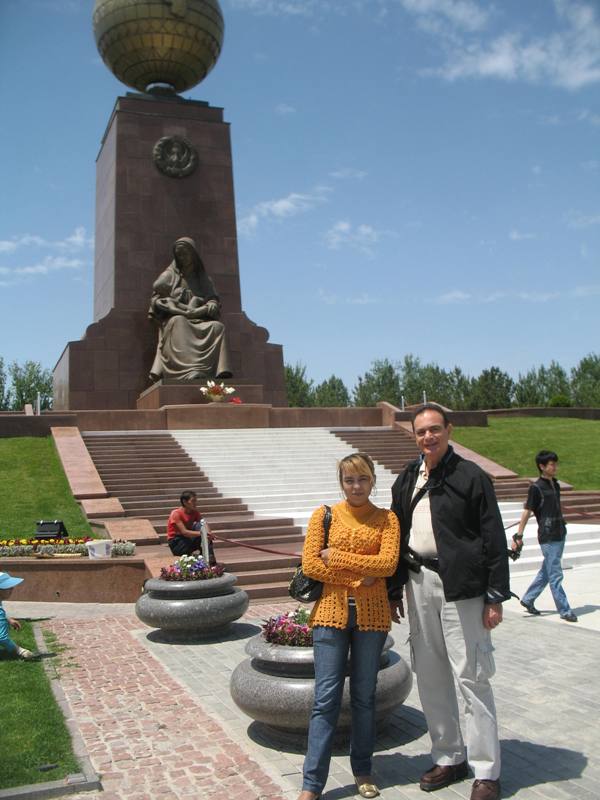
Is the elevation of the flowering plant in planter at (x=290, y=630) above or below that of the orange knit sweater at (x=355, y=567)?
below

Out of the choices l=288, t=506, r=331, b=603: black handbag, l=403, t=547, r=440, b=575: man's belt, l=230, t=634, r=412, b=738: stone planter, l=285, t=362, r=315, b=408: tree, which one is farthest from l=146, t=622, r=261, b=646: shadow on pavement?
l=285, t=362, r=315, b=408: tree

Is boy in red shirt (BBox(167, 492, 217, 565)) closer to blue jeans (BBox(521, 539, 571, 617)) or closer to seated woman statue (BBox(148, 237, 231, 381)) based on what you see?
blue jeans (BBox(521, 539, 571, 617))

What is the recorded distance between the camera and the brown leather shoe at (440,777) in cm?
384

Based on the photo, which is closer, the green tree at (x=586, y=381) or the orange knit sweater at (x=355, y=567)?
the orange knit sweater at (x=355, y=567)

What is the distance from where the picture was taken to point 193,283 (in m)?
23.4

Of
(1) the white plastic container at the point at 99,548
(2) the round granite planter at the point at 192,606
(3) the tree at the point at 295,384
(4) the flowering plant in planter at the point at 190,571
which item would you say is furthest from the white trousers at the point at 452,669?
(3) the tree at the point at 295,384

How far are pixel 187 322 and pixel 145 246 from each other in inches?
140

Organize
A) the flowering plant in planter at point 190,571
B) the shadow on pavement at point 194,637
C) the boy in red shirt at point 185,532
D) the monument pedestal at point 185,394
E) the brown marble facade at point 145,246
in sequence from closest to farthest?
1. the shadow on pavement at point 194,637
2. the flowering plant in planter at point 190,571
3. the boy in red shirt at point 185,532
4. the monument pedestal at point 185,394
5. the brown marble facade at point 145,246

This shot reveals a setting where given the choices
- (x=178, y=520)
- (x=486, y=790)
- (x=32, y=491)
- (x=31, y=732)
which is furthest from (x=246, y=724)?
(x=32, y=491)

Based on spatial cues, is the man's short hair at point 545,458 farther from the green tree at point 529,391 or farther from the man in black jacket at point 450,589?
the green tree at point 529,391

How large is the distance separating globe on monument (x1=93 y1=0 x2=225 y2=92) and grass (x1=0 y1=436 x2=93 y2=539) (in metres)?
14.0

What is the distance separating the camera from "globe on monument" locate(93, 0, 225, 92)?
962 inches

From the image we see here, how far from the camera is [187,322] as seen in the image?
73.2ft

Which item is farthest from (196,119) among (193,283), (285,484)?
(285,484)
